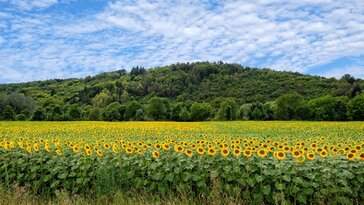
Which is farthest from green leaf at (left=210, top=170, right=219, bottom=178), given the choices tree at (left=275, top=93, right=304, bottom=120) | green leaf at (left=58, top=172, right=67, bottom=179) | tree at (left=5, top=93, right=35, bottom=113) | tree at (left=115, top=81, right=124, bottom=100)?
tree at (left=115, top=81, right=124, bottom=100)

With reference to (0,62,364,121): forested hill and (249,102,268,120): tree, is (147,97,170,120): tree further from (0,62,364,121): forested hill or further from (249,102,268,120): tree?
(249,102,268,120): tree

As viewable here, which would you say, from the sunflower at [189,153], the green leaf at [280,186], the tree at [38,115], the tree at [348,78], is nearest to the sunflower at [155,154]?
the sunflower at [189,153]

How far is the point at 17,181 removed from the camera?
743 cm

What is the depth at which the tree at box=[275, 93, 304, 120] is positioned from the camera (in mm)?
68000

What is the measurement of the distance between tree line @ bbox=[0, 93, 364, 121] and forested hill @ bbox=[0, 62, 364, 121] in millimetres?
11121

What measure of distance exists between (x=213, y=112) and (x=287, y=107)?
15.9 meters

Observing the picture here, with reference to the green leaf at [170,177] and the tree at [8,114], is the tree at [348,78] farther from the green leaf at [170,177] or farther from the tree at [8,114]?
the green leaf at [170,177]

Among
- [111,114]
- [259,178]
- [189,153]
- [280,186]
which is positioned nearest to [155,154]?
[189,153]

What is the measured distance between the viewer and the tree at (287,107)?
223 ft

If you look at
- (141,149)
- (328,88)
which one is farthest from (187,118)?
(141,149)

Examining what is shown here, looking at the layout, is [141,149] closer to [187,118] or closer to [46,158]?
[46,158]

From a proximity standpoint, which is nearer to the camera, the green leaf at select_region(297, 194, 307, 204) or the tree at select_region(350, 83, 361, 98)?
the green leaf at select_region(297, 194, 307, 204)

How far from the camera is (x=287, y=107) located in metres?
67.9

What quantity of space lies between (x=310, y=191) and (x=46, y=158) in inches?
216
